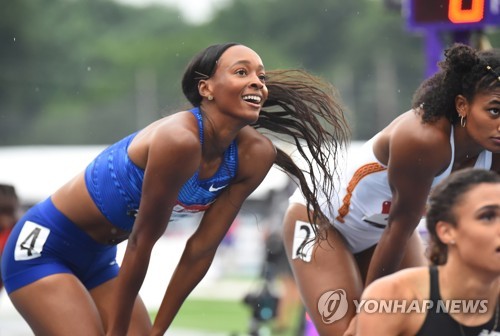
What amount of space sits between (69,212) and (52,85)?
3690cm

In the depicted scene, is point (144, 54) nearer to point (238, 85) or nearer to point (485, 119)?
point (238, 85)

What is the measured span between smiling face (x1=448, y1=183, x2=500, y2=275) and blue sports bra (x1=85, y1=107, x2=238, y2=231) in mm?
1499

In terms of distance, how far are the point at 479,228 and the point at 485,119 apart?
106 centimetres

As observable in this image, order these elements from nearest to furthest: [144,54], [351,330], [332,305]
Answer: [351,330] < [332,305] < [144,54]

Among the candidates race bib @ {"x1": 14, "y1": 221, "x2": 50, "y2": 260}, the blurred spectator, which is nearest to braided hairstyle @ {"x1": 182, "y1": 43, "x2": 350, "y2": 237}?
race bib @ {"x1": 14, "y1": 221, "x2": 50, "y2": 260}

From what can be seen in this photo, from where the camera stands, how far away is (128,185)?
191 inches

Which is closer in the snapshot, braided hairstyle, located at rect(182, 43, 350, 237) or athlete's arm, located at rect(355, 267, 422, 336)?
athlete's arm, located at rect(355, 267, 422, 336)

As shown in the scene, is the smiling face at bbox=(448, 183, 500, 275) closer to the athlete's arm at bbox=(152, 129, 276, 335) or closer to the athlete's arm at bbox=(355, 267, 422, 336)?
the athlete's arm at bbox=(355, 267, 422, 336)

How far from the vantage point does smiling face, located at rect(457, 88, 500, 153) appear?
450 cm

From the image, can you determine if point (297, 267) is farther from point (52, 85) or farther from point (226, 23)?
point (226, 23)

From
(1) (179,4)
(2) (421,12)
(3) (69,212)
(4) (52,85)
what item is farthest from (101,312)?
(1) (179,4)

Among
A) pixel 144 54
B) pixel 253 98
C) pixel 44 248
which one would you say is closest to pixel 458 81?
pixel 253 98

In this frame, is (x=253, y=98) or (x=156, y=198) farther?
(x=253, y=98)

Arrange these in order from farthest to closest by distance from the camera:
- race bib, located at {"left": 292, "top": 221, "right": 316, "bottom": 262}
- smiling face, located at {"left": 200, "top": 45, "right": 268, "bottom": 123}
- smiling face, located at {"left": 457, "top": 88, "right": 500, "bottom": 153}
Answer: race bib, located at {"left": 292, "top": 221, "right": 316, "bottom": 262} < smiling face, located at {"left": 200, "top": 45, "right": 268, "bottom": 123} < smiling face, located at {"left": 457, "top": 88, "right": 500, "bottom": 153}
